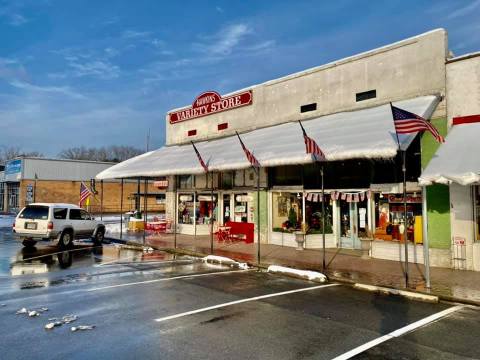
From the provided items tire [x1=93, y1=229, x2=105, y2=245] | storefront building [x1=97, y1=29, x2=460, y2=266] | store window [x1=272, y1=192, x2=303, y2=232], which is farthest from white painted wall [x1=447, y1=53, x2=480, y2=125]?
tire [x1=93, y1=229, x2=105, y2=245]

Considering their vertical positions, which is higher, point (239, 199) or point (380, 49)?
point (380, 49)

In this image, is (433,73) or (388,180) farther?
(388,180)

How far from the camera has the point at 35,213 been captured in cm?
1809

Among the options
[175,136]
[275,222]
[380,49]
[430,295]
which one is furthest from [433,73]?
[175,136]

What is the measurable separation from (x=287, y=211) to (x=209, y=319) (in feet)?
36.8

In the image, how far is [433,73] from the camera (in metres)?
13.2

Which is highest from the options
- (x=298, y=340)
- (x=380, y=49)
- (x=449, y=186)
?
(x=380, y=49)

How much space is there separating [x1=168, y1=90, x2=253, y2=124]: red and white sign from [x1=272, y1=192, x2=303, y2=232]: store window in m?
5.07

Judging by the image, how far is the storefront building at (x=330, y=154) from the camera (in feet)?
42.8

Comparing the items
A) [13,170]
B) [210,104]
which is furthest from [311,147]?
[13,170]

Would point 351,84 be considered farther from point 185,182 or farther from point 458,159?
point 185,182

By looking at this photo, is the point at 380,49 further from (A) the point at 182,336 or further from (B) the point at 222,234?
(A) the point at 182,336

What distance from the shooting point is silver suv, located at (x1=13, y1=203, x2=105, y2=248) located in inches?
701

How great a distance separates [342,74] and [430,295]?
9519mm
